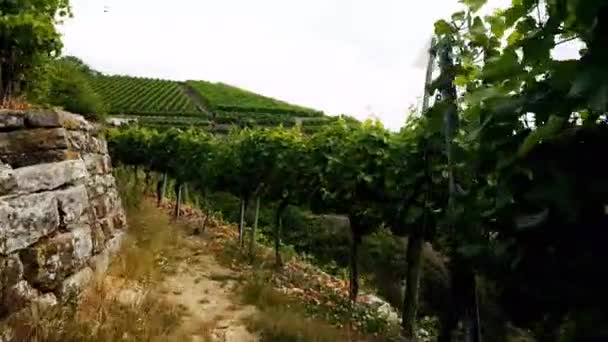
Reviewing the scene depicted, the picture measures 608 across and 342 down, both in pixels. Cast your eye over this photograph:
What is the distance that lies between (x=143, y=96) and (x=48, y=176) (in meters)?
69.4

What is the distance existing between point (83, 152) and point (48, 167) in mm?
2136

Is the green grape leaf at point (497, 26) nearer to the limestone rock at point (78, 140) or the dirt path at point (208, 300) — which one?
the dirt path at point (208, 300)

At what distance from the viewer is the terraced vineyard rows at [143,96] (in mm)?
60969

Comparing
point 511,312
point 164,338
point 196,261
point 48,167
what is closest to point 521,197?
point 511,312

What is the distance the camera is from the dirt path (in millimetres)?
6801

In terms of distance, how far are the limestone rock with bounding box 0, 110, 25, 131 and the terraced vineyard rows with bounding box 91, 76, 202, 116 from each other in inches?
2084

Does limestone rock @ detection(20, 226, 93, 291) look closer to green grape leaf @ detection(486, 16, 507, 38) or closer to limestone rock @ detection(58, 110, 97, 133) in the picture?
limestone rock @ detection(58, 110, 97, 133)

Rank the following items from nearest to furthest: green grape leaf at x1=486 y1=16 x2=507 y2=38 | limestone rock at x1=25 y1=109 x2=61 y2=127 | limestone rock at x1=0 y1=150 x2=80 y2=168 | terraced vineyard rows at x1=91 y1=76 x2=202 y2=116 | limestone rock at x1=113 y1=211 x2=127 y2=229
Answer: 1. green grape leaf at x1=486 y1=16 x2=507 y2=38
2. limestone rock at x1=0 y1=150 x2=80 y2=168
3. limestone rock at x1=25 y1=109 x2=61 y2=127
4. limestone rock at x1=113 y1=211 x2=127 y2=229
5. terraced vineyard rows at x1=91 y1=76 x2=202 y2=116

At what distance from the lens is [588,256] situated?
130 cm

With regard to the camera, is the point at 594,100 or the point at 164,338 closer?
the point at 594,100

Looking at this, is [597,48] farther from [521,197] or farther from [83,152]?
[83,152]

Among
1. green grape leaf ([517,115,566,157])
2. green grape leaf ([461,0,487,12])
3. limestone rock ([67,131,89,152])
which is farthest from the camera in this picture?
limestone rock ([67,131,89,152])

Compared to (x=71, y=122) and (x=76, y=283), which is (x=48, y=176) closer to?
(x=76, y=283)

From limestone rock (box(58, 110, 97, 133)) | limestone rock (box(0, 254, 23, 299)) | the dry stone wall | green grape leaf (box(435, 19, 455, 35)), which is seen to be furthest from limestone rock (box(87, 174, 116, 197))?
green grape leaf (box(435, 19, 455, 35))
